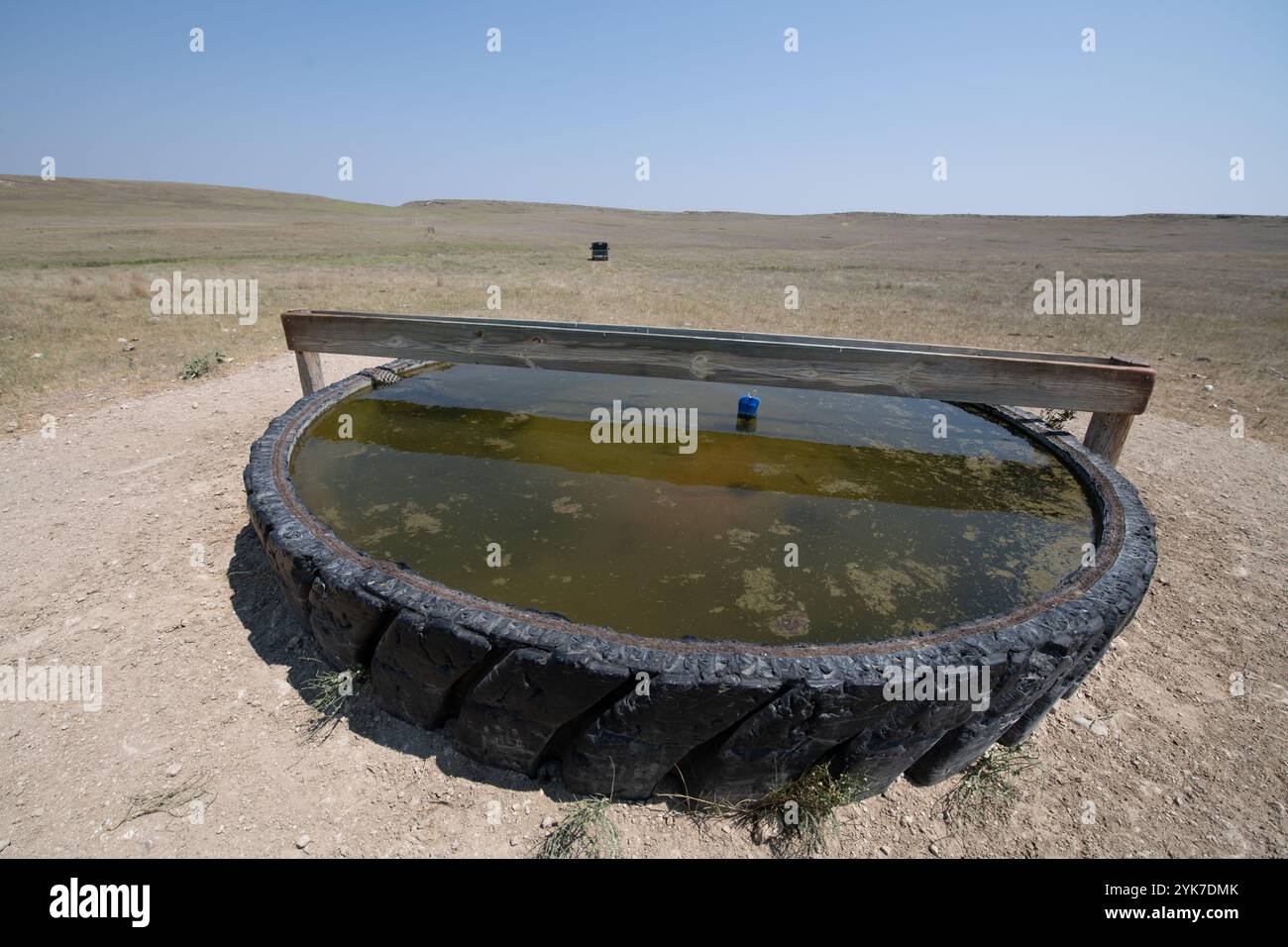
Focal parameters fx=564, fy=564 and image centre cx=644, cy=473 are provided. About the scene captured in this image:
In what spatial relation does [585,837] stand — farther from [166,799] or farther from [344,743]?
[166,799]

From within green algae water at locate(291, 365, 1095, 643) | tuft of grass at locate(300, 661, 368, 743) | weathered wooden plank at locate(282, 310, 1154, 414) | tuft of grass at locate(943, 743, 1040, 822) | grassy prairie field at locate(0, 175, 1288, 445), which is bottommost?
tuft of grass at locate(943, 743, 1040, 822)

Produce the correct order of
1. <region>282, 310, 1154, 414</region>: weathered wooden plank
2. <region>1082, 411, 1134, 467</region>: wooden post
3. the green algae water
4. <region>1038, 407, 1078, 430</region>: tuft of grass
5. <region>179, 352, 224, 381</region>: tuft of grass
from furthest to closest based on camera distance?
<region>179, 352, 224, 381</region>: tuft of grass → <region>1038, 407, 1078, 430</region>: tuft of grass → <region>1082, 411, 1134, 467</region>: wooden post → <region>282, 310, 1154, 414</region>: weathered wooden plank → the green algae water

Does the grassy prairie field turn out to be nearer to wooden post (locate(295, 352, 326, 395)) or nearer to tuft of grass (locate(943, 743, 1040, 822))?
wooden post (locate(295, 352, 326, 395))

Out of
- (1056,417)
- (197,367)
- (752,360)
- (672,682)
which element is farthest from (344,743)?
(197,367)

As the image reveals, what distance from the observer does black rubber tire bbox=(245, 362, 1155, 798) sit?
6.48 feet

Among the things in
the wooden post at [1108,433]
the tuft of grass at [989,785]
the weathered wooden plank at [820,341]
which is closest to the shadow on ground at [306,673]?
the tuft of grass at [989,785]

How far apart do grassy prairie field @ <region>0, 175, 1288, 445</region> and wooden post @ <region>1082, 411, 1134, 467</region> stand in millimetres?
4226

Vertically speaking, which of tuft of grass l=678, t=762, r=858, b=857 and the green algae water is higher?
the green algae water

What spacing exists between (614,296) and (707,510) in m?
12.6

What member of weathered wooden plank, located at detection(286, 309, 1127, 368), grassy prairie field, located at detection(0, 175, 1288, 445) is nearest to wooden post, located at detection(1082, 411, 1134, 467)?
weathered wooden plank, located at detection(286, 309, 1127, 368)

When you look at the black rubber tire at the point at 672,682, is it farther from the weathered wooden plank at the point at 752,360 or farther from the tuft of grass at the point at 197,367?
the tuft of grass at the point at 197,367

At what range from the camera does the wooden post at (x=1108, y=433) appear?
4.07 meters

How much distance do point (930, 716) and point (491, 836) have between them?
5.79 feet

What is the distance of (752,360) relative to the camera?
4.33 m
